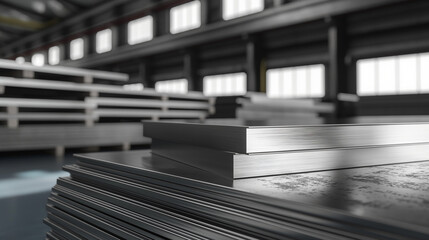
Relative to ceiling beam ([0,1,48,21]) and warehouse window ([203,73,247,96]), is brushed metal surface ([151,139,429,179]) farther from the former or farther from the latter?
ceiling beam ([0,1,48,21])

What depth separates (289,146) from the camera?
0.80 meters

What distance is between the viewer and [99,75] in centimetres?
431

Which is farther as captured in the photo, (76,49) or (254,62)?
(76,49)

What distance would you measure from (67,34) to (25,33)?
11.2 feet

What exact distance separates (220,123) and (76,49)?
45.4ft

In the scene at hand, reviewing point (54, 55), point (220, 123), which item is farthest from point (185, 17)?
point (220, 123)

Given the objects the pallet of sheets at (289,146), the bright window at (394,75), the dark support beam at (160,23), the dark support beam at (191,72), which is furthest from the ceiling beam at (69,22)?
the pallet of sheets at (289,146)

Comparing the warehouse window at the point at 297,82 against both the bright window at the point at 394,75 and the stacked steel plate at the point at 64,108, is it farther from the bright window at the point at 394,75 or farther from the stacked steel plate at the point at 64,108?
the stacked steel plate at the point at 64,108

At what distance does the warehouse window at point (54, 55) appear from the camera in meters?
14.3

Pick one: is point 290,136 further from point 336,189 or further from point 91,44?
point 91,44

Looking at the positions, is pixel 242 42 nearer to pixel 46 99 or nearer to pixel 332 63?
pixel 332 63

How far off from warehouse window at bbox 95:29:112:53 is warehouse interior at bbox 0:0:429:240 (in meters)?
0.08

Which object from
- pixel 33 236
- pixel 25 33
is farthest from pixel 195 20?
pixel 25 33

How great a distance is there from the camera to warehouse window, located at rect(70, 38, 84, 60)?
42.9ft
